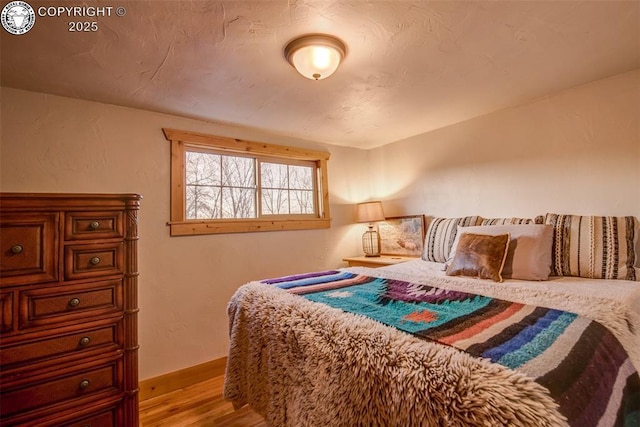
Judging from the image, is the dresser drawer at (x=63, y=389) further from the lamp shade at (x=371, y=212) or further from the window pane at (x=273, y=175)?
the lamp shade at (x=371, y=212)

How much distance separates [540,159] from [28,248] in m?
3.25

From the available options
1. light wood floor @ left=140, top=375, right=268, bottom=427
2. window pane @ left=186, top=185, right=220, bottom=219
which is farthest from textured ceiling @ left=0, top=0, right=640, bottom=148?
light wood floor @ left=140, top=375, right=268, bottom=427

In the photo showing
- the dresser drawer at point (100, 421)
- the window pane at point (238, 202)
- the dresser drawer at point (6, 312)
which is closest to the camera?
the dresser drawer at point (6, 312)

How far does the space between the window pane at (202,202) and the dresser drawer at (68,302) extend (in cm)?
105

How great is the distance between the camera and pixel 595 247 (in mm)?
1739

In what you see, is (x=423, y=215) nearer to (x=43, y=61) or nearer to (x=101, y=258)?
(x=101, y=258)

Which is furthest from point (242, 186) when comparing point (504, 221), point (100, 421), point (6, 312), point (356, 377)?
point (504, 221)

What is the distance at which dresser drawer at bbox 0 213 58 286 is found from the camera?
1.22 meters

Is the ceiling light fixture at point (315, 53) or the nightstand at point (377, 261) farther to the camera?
the nightstand at point (377, 261)

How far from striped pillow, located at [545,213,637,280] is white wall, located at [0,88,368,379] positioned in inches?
85.5

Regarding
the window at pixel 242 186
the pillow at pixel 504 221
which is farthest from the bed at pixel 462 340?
the window at pixel 242 186

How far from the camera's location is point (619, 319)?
1.04m

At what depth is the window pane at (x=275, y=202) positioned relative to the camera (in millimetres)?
2839

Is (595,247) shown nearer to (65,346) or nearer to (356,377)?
(356,377)
